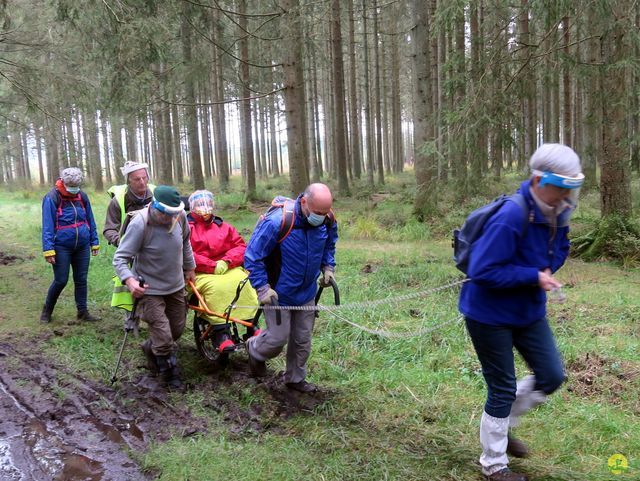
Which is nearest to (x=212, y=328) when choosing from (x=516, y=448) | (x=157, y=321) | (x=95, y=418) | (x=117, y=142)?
(x=157, y=321)

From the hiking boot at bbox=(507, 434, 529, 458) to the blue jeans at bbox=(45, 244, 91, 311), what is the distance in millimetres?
6033

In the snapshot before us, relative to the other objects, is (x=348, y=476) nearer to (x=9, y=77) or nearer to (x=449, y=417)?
(x=449, y=417)

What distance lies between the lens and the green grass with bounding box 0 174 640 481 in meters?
3.94

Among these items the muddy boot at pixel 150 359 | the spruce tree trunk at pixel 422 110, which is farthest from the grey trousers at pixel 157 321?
the spruce tree trunk at pixel 422 110

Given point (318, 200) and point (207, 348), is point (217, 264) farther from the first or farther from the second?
point (318, 200)

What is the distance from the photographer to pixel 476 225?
3.27 meters

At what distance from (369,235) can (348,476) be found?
998 centimetres

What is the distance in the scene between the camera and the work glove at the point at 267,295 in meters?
4.49

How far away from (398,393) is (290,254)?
5.50 feet

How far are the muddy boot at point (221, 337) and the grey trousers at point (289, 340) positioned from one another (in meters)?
0.51

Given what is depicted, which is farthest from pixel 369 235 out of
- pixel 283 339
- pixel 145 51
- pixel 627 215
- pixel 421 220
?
pixel 283 339

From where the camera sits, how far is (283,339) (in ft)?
15.9

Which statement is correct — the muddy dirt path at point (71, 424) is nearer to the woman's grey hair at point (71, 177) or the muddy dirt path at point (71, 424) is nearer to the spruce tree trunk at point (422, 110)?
the woman's grey hair at point (71, 177)

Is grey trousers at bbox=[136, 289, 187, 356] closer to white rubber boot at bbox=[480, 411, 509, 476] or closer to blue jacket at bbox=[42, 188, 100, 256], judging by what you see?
blue jacket at bbox=[42, 188, 100, 256]
